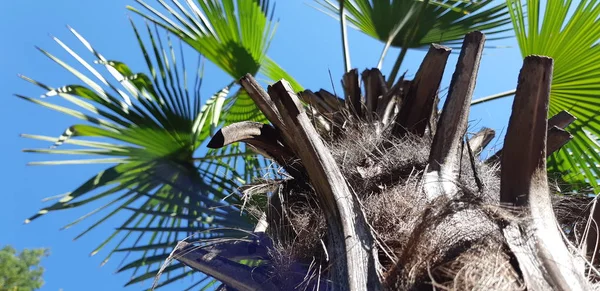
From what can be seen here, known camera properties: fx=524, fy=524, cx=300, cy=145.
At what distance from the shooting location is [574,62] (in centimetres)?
215

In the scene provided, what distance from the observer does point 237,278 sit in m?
1.14

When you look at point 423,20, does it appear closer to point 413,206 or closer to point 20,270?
point 413,206

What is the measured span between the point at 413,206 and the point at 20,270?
10.8 meters

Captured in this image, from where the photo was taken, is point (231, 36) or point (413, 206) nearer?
point (413, 206)

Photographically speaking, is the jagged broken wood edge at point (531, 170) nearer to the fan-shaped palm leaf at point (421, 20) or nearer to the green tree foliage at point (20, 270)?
the fan-shaped palm leaf at point (421, 20)

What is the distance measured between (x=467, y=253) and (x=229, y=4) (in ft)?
6.27

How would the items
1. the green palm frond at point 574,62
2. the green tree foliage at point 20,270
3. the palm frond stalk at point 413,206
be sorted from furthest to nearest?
the green tree foliage at point 20,270 < the green palm frond at point 574,62 < the palm frond stalk at point 413,206

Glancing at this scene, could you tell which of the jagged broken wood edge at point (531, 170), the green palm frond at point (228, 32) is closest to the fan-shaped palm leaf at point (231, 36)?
the green palm frond at point (228, 32)

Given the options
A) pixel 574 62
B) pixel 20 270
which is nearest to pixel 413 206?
pixel 574 62

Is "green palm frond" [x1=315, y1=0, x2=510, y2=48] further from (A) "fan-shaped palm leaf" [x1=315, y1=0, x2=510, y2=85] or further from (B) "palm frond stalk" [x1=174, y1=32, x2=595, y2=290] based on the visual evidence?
(B) "palm frond stalk" [x1=174, y1=32, x2=595, y2=290]

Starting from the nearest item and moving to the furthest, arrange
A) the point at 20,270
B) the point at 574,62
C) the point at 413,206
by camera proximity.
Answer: the point at 413,206, the point at 574,62, the point at 20,270

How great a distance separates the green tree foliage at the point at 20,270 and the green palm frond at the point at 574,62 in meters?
9.31

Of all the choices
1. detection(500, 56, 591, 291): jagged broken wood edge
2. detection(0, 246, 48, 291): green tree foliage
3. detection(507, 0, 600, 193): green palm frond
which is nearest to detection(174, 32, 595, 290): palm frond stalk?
detection(500, 56, 591, 291): jagged broken wood edge

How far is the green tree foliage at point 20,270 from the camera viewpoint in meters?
9.52
